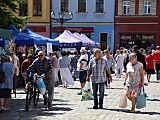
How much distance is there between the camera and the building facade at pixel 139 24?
44.7 meters

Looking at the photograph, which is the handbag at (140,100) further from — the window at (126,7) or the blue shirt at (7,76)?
the window at (126,7)

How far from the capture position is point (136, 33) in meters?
44.8

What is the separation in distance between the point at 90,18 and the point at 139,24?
5.36 meters

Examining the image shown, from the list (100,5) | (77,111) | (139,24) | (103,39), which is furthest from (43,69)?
(100,5)

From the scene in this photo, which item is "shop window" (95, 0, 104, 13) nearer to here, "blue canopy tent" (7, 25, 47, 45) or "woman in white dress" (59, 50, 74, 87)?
"blue canopy tent" (7, 25, 47, 45)

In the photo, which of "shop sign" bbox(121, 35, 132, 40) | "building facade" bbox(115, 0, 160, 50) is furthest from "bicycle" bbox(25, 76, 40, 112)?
"shop sign" bbox(121, 35, 132, 40)

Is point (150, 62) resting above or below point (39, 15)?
below

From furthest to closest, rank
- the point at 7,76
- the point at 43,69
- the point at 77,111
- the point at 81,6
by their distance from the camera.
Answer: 1. the point at 81,6
2. the point at 43,69
3. the point at 77,111
4. the point at 7,76

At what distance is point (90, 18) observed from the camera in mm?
46312

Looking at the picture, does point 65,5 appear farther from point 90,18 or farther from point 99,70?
point 99,70

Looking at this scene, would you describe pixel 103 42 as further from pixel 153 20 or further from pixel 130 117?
pixel 130 117

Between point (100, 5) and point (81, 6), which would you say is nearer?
point (100, 5)

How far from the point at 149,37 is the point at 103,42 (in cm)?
494

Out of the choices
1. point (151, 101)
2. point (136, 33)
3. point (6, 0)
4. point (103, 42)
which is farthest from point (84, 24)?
point (151, 101)
